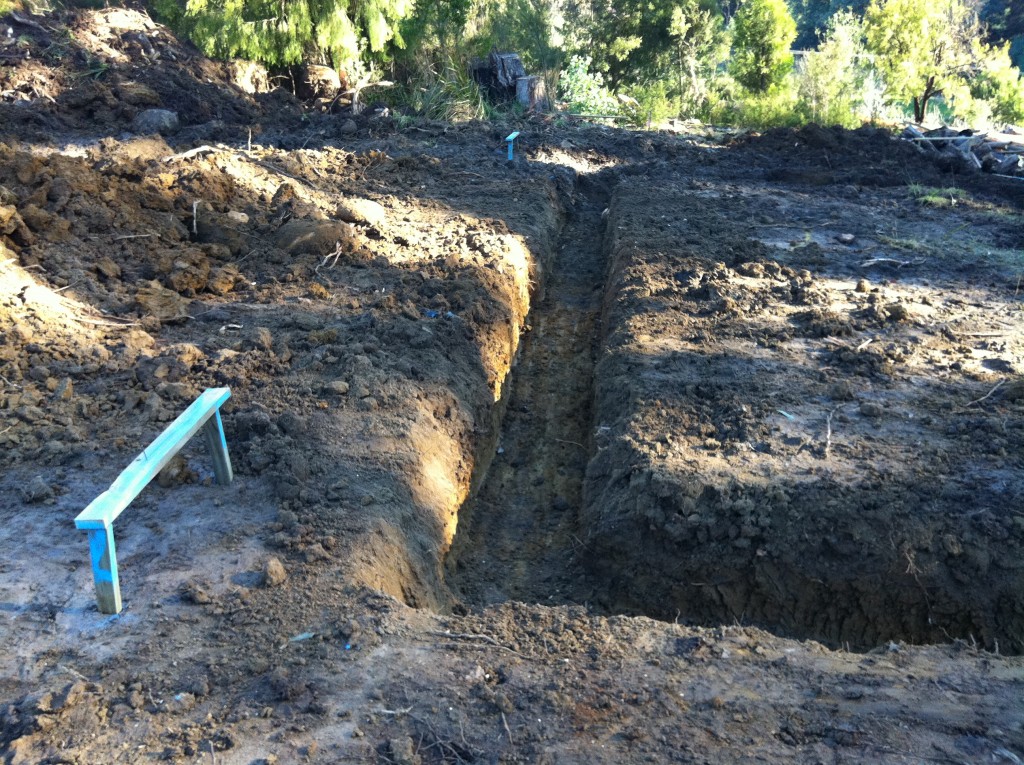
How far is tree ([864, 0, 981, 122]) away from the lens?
17.6 m

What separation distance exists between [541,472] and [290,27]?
12672mm

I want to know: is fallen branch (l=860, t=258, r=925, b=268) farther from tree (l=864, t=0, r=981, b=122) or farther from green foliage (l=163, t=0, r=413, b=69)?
green foliage (l=163, t=0, r=413, b=69)

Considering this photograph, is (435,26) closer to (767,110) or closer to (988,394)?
(767,110)

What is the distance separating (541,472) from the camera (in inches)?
261

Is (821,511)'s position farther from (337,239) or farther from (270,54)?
(270,54)

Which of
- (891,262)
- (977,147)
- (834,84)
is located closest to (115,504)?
(891,262)

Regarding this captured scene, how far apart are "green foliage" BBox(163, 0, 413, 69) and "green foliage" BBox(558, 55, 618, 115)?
4.30 metres

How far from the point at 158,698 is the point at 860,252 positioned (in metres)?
8.26

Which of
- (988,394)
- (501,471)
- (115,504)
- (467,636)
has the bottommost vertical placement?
(501,471)

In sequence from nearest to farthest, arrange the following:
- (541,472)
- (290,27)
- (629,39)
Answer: (541,472) → (290,27) → (629,39)

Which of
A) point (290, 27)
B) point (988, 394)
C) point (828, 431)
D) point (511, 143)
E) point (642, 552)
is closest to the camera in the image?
point (642, 552)

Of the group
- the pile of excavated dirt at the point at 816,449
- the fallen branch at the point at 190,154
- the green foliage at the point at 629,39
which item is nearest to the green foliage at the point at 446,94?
the fallen branch at the point at 190,154

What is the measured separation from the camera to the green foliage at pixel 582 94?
19403 mm

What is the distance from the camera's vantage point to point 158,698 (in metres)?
3.32
